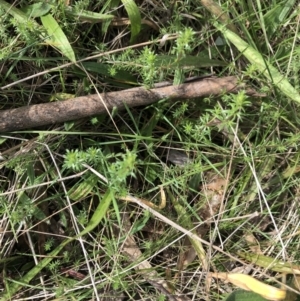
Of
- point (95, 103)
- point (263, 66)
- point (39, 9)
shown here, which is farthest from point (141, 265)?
point (39, 9)

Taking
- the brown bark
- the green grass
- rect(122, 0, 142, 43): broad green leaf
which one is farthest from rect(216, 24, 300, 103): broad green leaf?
rect(122, 0, 142, 43): broad green leaf

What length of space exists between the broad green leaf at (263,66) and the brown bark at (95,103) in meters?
0.12

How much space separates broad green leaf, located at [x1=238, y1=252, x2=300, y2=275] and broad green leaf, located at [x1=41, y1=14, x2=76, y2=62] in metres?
1.03

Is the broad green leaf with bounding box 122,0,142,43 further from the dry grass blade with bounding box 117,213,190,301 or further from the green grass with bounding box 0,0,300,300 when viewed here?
the dry grass blade with bounding box 117,213,190,301

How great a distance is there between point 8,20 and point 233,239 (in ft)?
4.02

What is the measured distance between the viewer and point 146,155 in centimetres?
186

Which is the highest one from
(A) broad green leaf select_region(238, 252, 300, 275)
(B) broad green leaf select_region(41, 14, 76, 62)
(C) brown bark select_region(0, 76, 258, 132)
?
(B) broad green leaf select_region(41, 14, 76, 62)

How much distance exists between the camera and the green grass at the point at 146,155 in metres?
1.74

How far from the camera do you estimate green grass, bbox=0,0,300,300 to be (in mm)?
1744

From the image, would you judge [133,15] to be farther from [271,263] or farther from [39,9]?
[271,263]

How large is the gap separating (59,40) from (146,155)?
0.55m

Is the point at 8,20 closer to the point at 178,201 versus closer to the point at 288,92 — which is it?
the point at 178,201

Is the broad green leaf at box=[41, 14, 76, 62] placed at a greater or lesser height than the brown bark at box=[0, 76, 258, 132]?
greater

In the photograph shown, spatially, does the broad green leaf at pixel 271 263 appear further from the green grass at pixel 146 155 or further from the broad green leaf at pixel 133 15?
the broad green leaf at pixel 133 15
